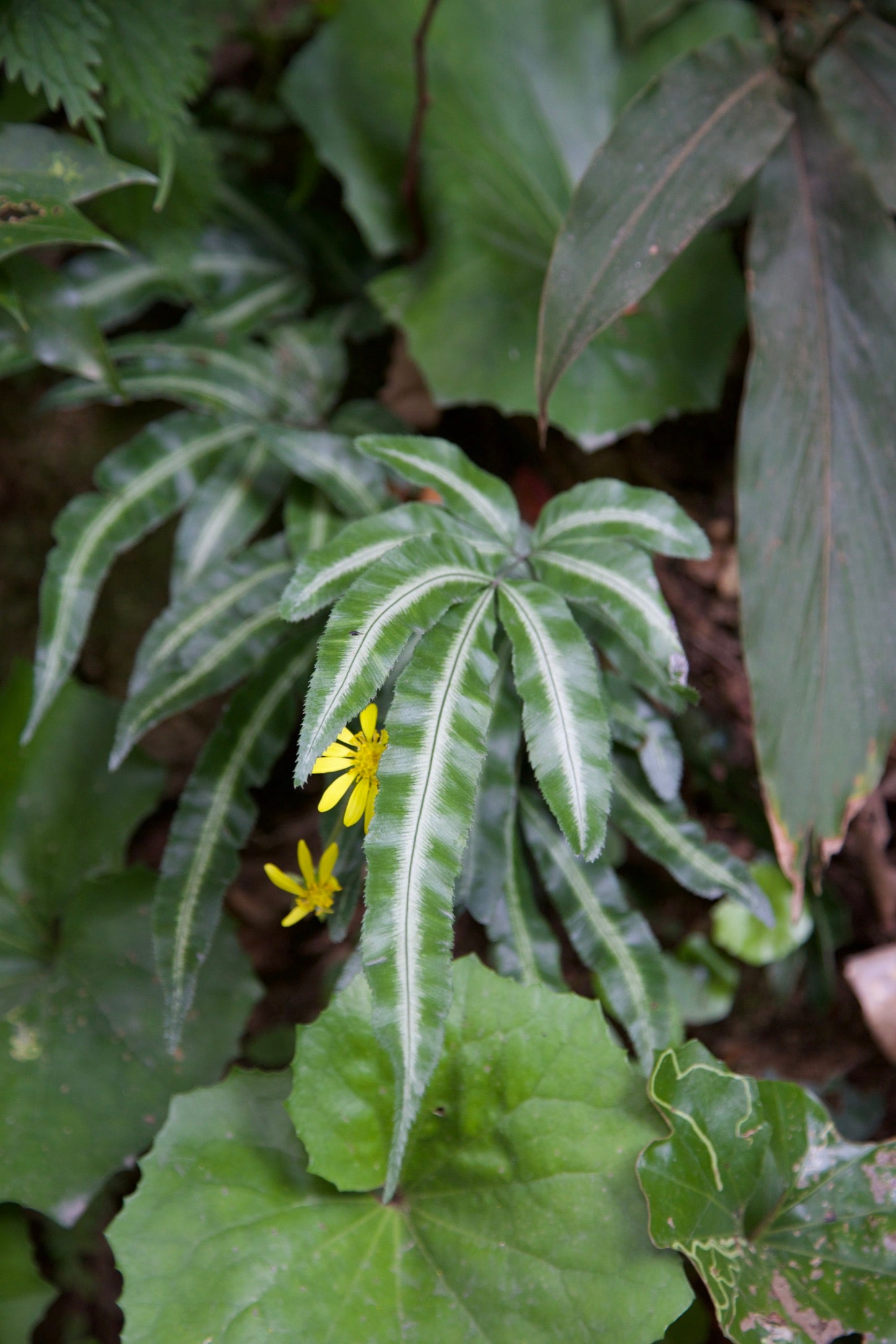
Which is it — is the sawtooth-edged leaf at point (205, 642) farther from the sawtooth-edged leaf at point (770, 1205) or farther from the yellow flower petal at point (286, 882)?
the sawtooth-edged leaf at point (770, 1205)

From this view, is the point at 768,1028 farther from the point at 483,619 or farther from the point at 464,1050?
the point at 483,619

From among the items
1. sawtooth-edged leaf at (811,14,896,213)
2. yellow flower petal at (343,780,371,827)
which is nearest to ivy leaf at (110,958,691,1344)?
yellow flower petal at (343,780,371,827)

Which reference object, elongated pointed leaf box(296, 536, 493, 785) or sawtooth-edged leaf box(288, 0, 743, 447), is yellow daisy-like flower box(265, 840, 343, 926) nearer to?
elongated pointed leaf box(296, 536, 493, 785)

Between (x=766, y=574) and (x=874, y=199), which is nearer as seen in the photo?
(x=766, y=574)

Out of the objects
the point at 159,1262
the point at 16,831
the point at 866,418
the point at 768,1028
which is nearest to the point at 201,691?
the point at 16,831

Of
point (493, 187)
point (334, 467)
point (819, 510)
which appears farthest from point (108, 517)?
point (819, 510)

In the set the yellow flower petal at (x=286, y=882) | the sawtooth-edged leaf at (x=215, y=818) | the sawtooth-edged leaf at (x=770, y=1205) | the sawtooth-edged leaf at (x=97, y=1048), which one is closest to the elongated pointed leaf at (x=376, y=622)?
the yellow flower petal at (x=286, y=882)
